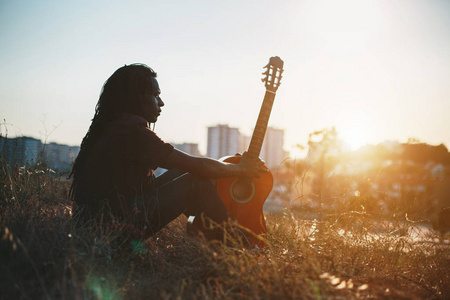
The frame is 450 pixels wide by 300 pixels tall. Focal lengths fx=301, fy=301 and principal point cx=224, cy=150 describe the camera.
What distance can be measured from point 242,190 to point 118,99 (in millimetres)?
1528

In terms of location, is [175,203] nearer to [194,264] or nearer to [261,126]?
[194,264]

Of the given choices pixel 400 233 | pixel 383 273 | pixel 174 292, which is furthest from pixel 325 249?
pixel 174 292

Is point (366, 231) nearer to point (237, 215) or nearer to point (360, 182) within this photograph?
point (360, 182)

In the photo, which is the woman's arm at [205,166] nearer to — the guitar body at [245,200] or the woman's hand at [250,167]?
the woman's hand at [250,167]

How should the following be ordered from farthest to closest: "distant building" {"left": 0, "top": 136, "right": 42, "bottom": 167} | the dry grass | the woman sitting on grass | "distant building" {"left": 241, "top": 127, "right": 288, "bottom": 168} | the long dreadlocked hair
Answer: "distant building" {"left": 241, "top": 127, "right": 288, "bottom": 168}
"distant building" {"left": 0, "top": 136, "right": 42, "bottom": 167}
the long dreadlocked hair
the woman sitting on grass
the dry grass

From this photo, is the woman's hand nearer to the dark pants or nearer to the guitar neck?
the guitar neck

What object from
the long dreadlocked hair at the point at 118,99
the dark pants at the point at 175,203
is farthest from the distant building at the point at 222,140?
the dark pants at the point at 175,203

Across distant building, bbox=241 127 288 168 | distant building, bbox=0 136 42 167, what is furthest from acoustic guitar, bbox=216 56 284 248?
distant building, bbox=241 127 288 168

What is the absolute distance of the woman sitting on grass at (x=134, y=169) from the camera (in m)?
2.46

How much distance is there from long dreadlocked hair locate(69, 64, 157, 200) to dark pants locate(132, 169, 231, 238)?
2.48ft

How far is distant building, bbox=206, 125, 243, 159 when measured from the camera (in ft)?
178

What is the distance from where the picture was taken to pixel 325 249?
8.82 feet

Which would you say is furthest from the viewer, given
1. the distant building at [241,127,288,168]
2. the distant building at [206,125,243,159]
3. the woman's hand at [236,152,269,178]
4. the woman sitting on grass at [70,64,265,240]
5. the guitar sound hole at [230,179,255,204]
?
the distant building at [241,127,288,168]

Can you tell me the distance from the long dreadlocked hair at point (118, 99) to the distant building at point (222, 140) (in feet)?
165
